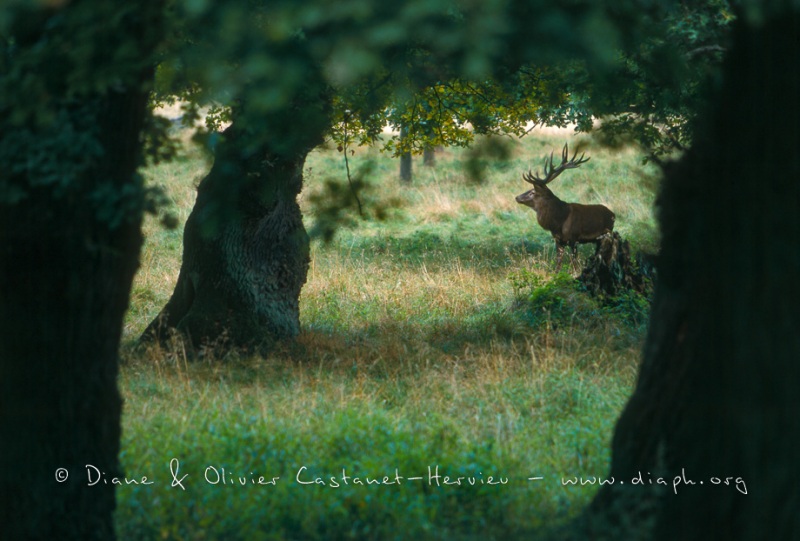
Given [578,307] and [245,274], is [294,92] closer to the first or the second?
[245,274]

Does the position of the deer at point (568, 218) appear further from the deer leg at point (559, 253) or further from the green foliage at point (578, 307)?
the green foliage at point (578, 307)

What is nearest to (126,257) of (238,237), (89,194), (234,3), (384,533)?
(89,194)

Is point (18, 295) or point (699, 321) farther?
point (18, 295)

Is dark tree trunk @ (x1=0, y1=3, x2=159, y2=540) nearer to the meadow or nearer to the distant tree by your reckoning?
the distant tree

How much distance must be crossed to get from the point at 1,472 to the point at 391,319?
735 centimetres

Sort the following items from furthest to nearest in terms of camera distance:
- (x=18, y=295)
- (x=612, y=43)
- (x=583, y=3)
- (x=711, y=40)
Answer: (x=711, y=40)
(x=18, y=295)
(x=583, y=3)
(x=612, y=43)

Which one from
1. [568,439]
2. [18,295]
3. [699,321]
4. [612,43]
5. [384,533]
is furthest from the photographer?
[568,439]

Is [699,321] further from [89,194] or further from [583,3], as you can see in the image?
[89,194]

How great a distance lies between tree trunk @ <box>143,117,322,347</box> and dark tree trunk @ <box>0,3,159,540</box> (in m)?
5.16

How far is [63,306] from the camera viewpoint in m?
3.90

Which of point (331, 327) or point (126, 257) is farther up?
point (126, 257)

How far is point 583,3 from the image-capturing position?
2.94m

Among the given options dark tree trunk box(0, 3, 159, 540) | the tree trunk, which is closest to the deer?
the tree trunk

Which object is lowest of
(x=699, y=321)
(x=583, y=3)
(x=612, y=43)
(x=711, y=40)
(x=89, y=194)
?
(x=699, y=321)
